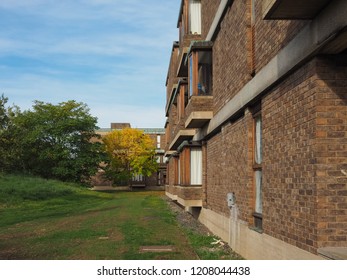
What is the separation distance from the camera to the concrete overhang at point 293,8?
18.6ft

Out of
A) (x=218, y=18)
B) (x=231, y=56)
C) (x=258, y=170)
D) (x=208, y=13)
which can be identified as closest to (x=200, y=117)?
(x=218, y=18)

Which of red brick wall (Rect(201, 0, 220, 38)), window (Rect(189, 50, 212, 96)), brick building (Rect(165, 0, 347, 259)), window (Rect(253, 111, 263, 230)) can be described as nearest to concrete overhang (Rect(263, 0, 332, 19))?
brick building (Rect(165, 0, 347, 259))

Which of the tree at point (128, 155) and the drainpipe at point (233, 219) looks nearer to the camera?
the drainpipe at point (233, 219)

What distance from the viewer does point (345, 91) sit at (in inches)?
234

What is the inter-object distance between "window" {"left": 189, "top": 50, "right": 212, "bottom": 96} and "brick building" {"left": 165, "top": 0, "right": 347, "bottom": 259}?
1.80 meters

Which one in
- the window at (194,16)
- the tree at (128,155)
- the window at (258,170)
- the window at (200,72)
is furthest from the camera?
the tree at (128,155)

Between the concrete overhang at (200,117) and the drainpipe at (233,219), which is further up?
the concrete overhang at (200,117)

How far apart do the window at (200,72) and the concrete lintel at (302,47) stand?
6.13 metres

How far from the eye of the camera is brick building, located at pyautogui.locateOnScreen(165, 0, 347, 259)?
5.84m

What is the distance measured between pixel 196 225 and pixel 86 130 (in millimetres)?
40038

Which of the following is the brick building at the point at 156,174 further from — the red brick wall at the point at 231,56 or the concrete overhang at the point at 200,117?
the red brick wall at the point at 231,56

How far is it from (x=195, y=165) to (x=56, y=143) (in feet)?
123

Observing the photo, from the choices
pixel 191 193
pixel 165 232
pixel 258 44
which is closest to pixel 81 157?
pixel 191 193

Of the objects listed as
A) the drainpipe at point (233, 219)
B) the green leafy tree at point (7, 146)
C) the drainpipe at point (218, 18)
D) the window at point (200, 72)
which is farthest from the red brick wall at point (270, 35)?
the green leafy tree at point (7, 146)
